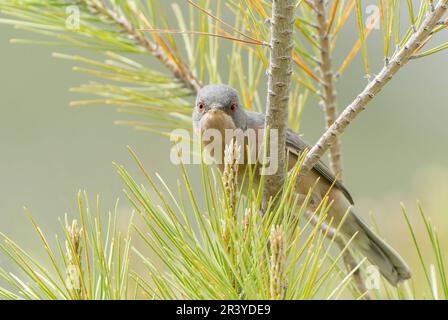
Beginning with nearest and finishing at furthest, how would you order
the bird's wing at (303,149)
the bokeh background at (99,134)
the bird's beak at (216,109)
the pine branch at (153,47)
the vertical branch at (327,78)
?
1. the vertical branch at (327,78)
2. the pine branch at (153,47)
3. the bird's beak at (216,109)
4. the bird's wing at (303,149)
5. the bokeh background at (99,134)

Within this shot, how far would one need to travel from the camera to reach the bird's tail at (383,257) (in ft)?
11.8

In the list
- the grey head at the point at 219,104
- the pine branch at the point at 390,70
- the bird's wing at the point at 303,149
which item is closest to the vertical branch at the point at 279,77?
the pine branch at the point at 390,70

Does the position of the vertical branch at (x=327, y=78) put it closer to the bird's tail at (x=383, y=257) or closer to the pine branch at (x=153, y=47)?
the bird's tail at (x=383, y=257)

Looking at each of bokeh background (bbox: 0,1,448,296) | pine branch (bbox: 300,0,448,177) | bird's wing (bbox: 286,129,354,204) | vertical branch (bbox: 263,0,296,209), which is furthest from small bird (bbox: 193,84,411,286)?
bokeh background (bbox: 0,1,448,296)

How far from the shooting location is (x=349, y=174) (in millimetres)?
8719

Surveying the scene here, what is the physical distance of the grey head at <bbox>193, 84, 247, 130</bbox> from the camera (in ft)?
11.3

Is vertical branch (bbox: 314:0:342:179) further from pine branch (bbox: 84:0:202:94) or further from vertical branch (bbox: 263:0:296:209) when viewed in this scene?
pine branch (bbox: 84:0:202:94)

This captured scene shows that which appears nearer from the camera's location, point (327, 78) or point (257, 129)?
point (327, 78)

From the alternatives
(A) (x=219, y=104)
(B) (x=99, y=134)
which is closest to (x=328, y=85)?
(A) (x=219, y=104)

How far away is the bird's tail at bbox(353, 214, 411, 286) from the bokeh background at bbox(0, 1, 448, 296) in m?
3.44

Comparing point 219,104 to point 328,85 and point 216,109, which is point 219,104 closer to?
point 216,109

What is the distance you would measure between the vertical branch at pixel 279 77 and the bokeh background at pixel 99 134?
5.00 m

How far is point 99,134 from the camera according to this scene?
980 cm

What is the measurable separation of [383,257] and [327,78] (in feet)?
4.09
